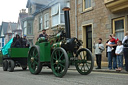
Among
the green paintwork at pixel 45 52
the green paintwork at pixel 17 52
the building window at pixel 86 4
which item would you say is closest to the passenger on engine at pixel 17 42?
the green paintwork at pixel 17 52

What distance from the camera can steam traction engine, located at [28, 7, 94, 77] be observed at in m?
7.47

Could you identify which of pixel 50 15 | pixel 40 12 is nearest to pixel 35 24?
pixel 40 12

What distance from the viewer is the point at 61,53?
7.43 metres

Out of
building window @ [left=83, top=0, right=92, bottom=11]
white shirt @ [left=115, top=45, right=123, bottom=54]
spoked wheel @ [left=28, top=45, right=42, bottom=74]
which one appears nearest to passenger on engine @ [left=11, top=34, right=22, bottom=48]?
spoked wheel @ [left=28, top=45, right=42, bottom=74]

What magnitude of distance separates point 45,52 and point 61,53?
3.09 ft

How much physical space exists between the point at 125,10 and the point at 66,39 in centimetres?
571

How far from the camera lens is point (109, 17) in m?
13.4

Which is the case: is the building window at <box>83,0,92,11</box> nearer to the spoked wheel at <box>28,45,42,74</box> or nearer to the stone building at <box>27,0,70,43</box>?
the stone building at <box>27,0,70,43</box>

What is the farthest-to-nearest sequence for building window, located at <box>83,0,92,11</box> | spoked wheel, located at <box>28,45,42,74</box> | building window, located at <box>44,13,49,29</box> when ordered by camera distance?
building window, located at <box>44,13,49,29</box>, building window, located at <box>83,0,92,11</box>, spoked wheel, located at <box>28,45,42,74</box>

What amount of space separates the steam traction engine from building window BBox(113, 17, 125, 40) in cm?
502

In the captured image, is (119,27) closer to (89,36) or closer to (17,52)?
(89,36)

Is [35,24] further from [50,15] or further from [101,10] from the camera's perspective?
[101,10]

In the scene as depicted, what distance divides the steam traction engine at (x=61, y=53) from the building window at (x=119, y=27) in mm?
5022

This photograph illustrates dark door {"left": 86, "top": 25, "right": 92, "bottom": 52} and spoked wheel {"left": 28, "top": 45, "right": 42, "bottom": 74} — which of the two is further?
dark door {"left": 86, "top": 25, "right": 92, "bottom": 52}
